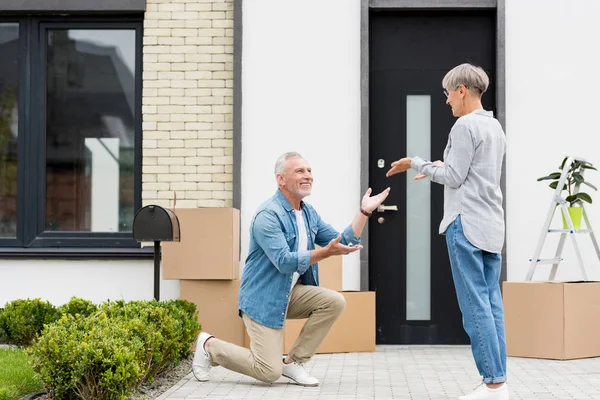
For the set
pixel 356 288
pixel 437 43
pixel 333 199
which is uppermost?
pixel 437 43

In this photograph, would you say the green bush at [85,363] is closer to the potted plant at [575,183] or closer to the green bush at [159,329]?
the green bush at [159,329]

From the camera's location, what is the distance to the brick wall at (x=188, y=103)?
880 centimetres

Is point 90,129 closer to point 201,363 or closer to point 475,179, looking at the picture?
point 201,363

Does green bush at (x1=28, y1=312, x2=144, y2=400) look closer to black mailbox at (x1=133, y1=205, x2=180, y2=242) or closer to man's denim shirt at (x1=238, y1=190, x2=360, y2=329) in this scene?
man's denim shirt at (x1=238, y1=190, x2=360, y2=329)

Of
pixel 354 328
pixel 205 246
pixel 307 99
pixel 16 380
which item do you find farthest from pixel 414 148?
pixel 16 380

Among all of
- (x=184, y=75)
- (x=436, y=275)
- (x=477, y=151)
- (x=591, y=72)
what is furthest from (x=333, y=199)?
(x=477, y=151)

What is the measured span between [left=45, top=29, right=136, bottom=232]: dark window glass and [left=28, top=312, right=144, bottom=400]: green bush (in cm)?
364

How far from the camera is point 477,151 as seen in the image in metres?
5.69

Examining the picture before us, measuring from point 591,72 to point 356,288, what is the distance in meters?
2.64

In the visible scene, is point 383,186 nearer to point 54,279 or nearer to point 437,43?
point 437,43

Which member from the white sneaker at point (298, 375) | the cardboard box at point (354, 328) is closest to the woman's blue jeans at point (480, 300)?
the white sneaker at point (298, 375)

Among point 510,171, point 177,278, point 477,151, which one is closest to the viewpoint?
point 477,151

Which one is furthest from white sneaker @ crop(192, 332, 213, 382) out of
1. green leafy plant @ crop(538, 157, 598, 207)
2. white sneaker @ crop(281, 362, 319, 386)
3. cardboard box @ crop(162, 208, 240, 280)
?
green leafy plant @ crop(538, 157, 598, 207)

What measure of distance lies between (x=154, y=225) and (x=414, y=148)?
2.53 metres
